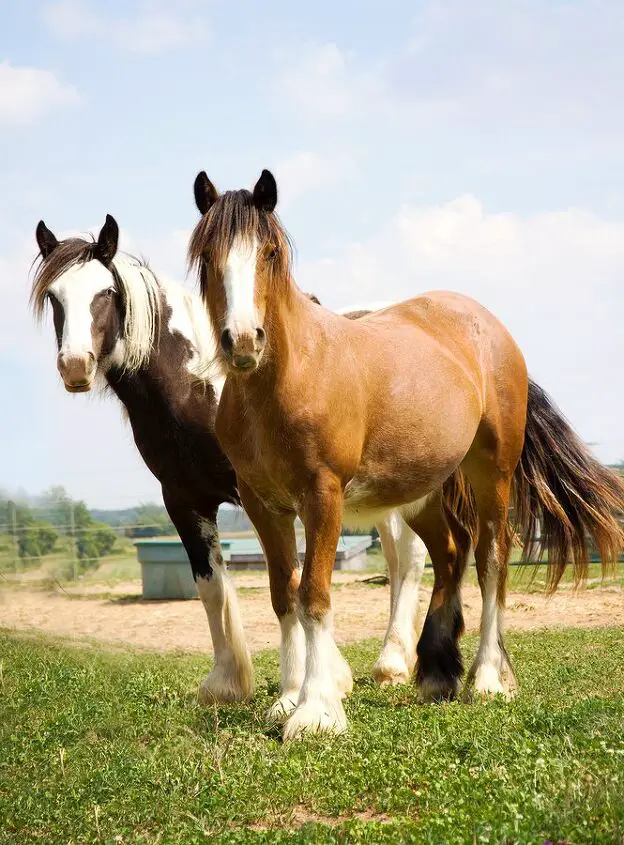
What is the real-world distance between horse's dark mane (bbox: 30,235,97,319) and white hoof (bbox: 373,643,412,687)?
3.31 meters

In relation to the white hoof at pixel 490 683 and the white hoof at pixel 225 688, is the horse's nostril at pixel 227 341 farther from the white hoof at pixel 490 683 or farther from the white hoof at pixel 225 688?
the white hoof at pixel 490 683

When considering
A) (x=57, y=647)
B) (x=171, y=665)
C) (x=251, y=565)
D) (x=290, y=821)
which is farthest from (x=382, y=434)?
(x=251, y=565)

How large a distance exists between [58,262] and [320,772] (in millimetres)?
3585

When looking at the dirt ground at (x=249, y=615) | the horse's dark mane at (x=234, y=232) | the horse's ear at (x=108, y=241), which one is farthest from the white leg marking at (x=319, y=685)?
the dirt ground at (x=249, y=615)

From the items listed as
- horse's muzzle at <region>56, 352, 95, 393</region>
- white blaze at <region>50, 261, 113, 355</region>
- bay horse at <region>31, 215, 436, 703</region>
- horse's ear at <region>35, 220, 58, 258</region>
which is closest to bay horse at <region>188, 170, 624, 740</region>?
bay horse at <region>31, 215, 436, 703</region>

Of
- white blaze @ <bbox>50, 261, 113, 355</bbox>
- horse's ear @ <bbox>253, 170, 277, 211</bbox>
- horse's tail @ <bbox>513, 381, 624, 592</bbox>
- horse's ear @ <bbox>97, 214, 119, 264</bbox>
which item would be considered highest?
horse's ear @ <bbox>97, 214, 119, 264</bbox>

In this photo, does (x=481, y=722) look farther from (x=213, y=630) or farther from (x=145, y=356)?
(x=145, y=356)

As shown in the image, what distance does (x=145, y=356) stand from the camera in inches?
244

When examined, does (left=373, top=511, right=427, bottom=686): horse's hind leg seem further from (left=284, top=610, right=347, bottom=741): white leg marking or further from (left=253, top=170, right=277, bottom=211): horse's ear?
(left=253, top=170, right=277, bottom=211): horse's ear

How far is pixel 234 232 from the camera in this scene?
454 centimetres

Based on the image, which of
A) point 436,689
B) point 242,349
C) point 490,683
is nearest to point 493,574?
point 490,683

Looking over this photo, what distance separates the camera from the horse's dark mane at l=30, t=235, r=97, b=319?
19.6 feet

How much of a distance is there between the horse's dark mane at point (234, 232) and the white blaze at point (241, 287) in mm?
46

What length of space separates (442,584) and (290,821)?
2765mm
